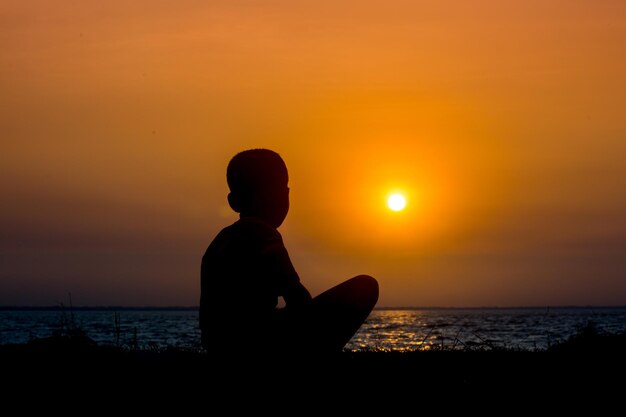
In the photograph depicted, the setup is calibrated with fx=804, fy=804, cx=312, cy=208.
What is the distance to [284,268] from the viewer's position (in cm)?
498

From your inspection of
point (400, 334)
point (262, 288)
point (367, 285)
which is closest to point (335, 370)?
point (367, 285)

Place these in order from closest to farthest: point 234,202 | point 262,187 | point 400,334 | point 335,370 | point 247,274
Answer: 1. point 247,274
2. point 262,187
3. point 234,202
4. point 335,370
5. point 400,334

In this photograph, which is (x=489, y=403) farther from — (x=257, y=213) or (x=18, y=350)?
(x=18, y=350)

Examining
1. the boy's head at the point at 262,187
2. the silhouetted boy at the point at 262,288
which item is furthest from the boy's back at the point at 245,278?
the boy's head at the point at 262,187

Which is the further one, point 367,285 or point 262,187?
point 367,285

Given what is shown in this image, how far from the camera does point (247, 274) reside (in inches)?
201

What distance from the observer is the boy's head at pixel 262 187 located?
5.41 metres

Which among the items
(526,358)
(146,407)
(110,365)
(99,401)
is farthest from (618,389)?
(110,365)

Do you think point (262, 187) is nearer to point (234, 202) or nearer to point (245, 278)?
point (234, 202)

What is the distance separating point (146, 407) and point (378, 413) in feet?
6.68

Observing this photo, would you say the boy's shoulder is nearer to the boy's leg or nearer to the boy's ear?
the boy's ear

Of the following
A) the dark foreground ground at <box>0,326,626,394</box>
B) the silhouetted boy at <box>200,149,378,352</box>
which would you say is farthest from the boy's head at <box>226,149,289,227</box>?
the dark foreground ground at <box>0,326,626,394</box>

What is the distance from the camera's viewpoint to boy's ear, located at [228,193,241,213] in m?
5.49

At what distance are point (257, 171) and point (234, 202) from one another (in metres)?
0.28
